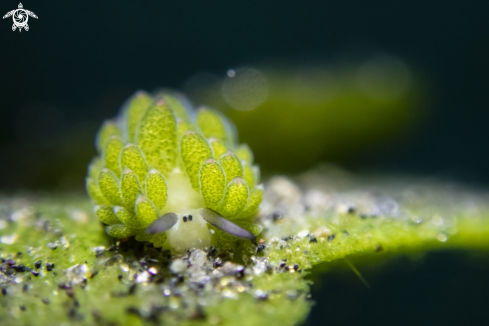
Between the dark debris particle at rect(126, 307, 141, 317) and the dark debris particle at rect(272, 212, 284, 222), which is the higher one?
the dark debris particle at rect(272, 212, 284, 222)

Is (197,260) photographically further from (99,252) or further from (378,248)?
(378,248)

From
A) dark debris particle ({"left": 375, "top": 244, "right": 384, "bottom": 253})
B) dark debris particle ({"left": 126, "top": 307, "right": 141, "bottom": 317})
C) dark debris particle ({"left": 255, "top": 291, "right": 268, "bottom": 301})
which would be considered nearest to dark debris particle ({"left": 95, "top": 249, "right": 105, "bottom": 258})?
dark debris particle ({"left": 126, "top": 307, "right": 141, "bottom": 317})

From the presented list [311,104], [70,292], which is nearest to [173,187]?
[70,292]

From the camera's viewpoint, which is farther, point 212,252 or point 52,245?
point 52,245

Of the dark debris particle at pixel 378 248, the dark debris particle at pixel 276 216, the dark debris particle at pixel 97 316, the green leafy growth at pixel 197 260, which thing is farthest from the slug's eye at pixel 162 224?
the dark debris particle at pixel 378 248

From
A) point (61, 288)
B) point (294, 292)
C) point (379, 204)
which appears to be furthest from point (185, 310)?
point (379, 204)

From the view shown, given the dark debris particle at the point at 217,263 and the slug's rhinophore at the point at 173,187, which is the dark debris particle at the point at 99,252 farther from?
the dark debris particle at the point at 217,263

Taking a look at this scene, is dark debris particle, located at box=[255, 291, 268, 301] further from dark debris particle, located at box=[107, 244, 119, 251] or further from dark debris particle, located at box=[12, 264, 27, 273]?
dark debris particle, located at box=[12, 264, 27, 273]
